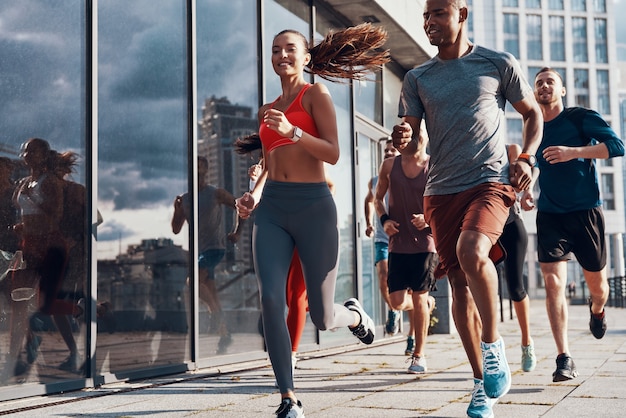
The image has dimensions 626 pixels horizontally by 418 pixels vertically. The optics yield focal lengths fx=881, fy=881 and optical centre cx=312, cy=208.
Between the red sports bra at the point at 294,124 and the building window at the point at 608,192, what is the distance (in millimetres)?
71876

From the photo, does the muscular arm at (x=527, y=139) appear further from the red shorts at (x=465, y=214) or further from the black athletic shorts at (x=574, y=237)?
the black athletic shorts at (x=574, y=237)

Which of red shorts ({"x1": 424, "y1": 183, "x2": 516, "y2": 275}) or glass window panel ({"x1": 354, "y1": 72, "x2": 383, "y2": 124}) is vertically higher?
glass window panel ({"x1": 354, "y1": 72, "x2": 383, "y2": 124})

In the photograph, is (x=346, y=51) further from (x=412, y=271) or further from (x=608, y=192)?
(x=608, y=192)

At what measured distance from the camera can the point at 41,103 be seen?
18.9 feet

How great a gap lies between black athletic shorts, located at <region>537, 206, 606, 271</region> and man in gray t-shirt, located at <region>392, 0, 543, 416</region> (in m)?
1.70

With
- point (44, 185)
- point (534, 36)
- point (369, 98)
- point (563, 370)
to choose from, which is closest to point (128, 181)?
point (44, 185)

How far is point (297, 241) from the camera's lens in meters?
4.54

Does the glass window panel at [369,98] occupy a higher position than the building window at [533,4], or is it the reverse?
the building window at [533,4]

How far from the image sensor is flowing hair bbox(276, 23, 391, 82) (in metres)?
5.04

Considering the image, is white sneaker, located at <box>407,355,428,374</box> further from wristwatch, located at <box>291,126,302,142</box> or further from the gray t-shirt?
wristwatch, located at <box>291,126,302,142</box>

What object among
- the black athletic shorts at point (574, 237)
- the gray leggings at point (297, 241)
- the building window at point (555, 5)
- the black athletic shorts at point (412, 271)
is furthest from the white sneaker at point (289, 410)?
the building window at point (555, 5)

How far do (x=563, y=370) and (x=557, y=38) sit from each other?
74119 millimetres

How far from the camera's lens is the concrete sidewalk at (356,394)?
4727 mm

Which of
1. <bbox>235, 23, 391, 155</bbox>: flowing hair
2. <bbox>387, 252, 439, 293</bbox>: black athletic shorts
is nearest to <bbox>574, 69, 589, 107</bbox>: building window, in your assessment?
<bbox>387, 252, 439, 293</bbox>: black athletic shorts
